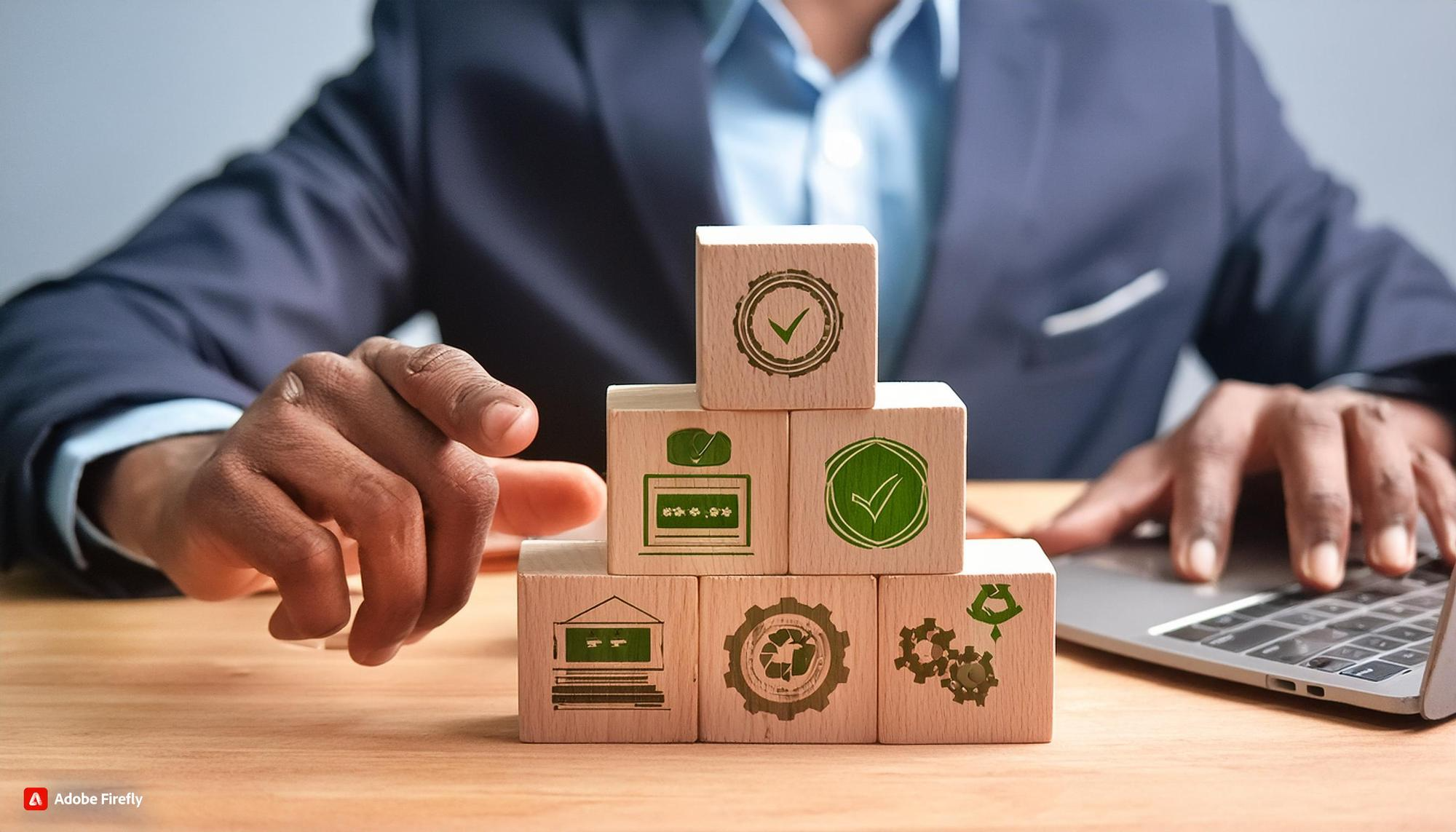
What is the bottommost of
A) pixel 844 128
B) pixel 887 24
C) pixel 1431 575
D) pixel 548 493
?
pixel 1431 575

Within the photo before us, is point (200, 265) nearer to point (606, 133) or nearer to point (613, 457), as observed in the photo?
point (606, 133)

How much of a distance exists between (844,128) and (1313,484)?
0.88 m

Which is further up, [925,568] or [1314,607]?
[925,568]

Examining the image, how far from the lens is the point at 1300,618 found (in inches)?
34.9

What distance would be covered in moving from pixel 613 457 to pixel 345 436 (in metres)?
0.18

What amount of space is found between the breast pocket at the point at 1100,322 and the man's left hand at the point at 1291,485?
598 millimetres

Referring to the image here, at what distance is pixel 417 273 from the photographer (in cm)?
179

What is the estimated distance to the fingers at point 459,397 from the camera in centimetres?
72

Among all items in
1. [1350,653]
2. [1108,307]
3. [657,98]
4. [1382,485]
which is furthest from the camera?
[1108,307]

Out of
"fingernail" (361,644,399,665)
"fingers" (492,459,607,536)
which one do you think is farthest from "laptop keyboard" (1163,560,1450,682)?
"fingernail" (361,644,399,665)

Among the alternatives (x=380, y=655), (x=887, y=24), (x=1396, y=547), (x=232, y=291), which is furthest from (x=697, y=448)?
(x=887, y=24)

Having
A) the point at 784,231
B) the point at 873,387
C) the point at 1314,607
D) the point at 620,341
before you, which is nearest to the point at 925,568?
the point at 873,387

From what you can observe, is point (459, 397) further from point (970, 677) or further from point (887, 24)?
point (887, 24)

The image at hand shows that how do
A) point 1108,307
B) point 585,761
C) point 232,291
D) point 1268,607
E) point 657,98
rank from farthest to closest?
point 1108,307 < point 657,98 < point 232,291 < point 1268,607 < point 585,761
